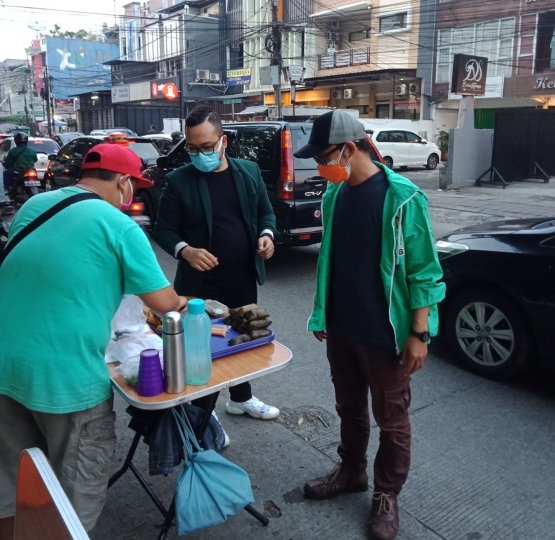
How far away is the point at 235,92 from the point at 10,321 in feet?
133

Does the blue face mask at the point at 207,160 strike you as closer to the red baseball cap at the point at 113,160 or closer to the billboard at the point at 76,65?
the red baseball cap at the point at 113,160

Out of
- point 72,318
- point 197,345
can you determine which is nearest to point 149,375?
point 197,345

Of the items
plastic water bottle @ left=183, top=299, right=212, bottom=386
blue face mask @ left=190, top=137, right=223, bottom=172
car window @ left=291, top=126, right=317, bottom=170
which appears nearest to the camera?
plastic water bottle @ left=183, top=299, right=212, bottom=386

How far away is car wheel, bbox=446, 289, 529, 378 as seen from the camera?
4160 millimetres

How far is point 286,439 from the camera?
3.53 metres

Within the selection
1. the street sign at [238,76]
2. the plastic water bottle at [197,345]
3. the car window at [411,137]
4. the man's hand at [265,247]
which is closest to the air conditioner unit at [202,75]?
the street sign at [238,76]

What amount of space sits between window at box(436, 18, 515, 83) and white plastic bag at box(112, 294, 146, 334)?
26.7 m

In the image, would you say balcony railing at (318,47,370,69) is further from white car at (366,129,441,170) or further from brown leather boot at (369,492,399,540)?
brown leather boot at (369,492,399,540)

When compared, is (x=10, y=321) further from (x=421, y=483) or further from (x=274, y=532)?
(x=421, y=483)

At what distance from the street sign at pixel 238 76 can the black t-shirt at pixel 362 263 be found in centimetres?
3786

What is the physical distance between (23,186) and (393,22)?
23194 mm

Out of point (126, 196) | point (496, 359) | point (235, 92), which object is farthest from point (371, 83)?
point (126, 196)

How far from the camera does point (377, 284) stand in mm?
2535

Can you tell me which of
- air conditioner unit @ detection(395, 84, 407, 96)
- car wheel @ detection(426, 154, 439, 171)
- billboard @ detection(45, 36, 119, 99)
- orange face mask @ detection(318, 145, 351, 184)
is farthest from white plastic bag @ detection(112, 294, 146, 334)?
billboard @ detection(45, 36, 119, 99)
